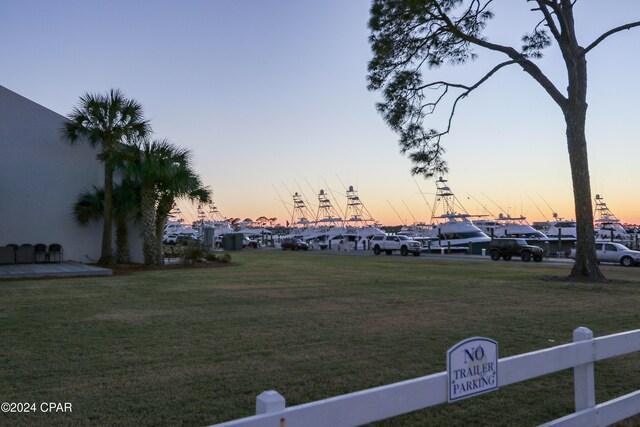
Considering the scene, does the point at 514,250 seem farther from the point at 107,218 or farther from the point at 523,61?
the point at 107,218

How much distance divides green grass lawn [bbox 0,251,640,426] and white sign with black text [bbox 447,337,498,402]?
1679 millimetres

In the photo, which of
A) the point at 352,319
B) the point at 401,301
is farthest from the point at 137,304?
the point at 401,301

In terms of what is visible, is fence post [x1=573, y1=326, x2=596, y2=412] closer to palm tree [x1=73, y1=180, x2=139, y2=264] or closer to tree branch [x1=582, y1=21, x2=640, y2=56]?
tree branch [x1=582, y1=21, x2=640, y2=56]

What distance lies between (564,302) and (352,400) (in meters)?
12.0

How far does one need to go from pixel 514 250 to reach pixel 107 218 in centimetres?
2561

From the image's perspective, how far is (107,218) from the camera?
78.7ft

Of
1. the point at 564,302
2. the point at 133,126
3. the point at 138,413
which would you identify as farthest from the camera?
the point at 133,126

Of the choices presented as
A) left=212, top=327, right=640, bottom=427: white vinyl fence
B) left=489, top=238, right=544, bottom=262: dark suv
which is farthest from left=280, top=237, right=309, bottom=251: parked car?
left=212, top=327, right=640, bottom=427: white vinyl fence

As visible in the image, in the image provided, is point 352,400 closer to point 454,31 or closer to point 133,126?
point 454,31

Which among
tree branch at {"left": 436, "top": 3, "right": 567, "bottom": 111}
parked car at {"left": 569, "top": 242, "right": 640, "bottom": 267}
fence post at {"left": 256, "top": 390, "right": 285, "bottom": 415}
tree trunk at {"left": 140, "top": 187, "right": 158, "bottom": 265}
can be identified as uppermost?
tree branch at {"left": 436, "top": 3, "right": 567, "bottom": 111}

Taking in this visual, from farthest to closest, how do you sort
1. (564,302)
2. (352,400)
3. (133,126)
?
(133,126) → (564,302) → (352,400)

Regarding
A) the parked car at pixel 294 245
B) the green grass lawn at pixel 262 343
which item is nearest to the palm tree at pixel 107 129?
the green grass lawn at pixel 262 343

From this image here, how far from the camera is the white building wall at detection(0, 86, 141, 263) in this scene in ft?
78.4

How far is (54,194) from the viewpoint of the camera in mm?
24922
